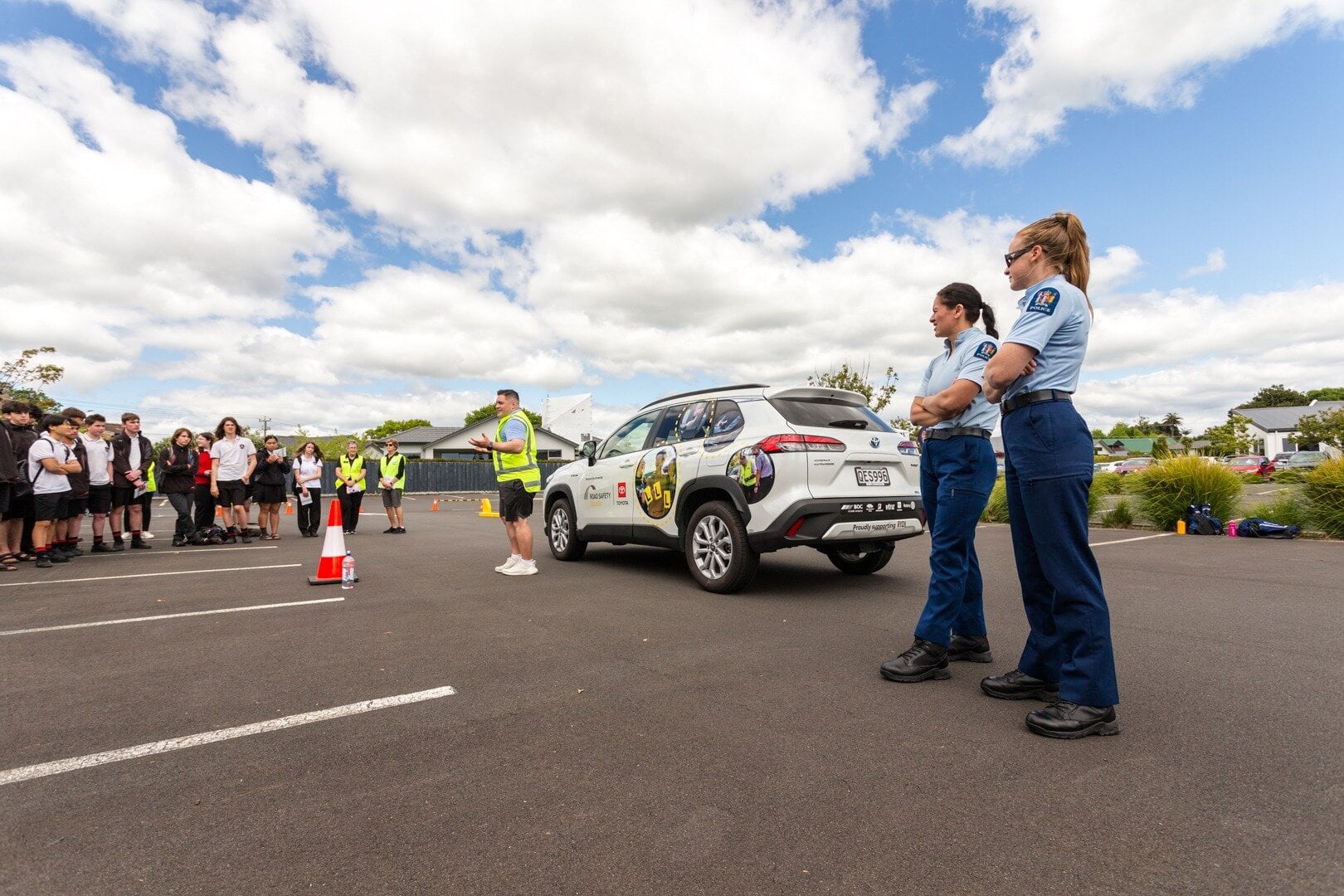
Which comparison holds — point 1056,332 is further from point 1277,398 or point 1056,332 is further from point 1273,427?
point 1277,398

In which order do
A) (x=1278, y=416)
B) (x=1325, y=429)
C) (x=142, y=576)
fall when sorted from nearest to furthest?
(x=142, y=576) → (x=1325, y=429) → (x=1278, y=416)

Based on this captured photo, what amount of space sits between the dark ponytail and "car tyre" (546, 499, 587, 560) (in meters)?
5.16

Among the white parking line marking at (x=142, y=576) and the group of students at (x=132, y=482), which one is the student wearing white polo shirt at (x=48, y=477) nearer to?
the group of students at (x=132, y=482)

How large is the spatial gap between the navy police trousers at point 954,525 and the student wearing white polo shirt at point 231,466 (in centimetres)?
1066

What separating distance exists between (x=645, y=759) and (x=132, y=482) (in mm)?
10563

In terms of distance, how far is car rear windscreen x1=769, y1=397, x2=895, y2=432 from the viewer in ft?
19.1

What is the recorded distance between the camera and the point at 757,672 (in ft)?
12.4

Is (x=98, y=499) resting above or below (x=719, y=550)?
above

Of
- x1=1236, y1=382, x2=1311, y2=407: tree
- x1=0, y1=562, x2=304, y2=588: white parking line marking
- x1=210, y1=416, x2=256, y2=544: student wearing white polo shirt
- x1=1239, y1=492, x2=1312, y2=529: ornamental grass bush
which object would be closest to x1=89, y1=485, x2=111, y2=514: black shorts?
x1=210, y1=416, x2=256, y2=544: student wearing white polo shirt

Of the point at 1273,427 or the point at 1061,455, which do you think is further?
the point at 1273,427

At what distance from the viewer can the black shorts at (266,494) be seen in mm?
11812

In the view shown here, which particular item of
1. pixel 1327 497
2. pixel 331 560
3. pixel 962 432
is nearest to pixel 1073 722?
pixel 962 432

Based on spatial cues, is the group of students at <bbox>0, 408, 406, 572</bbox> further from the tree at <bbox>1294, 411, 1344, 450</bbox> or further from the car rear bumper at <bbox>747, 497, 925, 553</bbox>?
the tree at <bbox>1294, 411, 1344, 450</bbox>

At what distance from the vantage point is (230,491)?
36.7 ft
